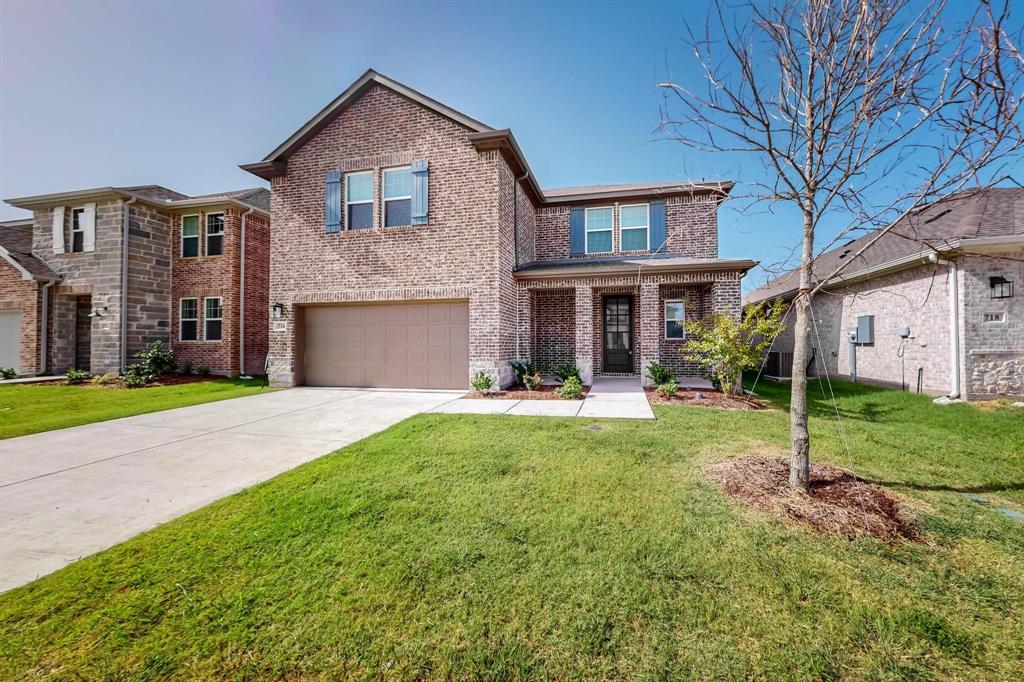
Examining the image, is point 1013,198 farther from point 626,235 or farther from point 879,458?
point 879,458

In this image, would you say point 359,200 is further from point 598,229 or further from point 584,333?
point 598,229

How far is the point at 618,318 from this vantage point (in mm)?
13141

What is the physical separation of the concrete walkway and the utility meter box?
7407 millimetres

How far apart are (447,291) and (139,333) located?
1143cm

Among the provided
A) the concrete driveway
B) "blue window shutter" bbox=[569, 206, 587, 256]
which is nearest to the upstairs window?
"blue window shutter" bbox=[569, 206, 587, 256]

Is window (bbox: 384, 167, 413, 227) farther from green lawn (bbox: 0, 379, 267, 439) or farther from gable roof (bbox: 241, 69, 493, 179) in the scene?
green lawn (bbox: 0, 379, 267, 439)

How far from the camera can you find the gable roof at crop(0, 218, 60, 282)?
12.9 meters

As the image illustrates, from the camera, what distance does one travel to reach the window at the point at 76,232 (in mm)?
13297

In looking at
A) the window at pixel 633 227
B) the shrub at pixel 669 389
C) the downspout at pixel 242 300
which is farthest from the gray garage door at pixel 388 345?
the window at pixel 633 227

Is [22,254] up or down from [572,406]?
up

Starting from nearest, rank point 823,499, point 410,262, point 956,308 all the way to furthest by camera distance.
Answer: point 823,499, point 956,308, point 410,262

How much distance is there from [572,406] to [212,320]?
1321 centimetres

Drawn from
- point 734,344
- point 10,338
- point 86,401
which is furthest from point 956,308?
point 10,338

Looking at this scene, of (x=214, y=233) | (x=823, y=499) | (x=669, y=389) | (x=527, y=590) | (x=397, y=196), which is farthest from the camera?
(x=214, y=233)
